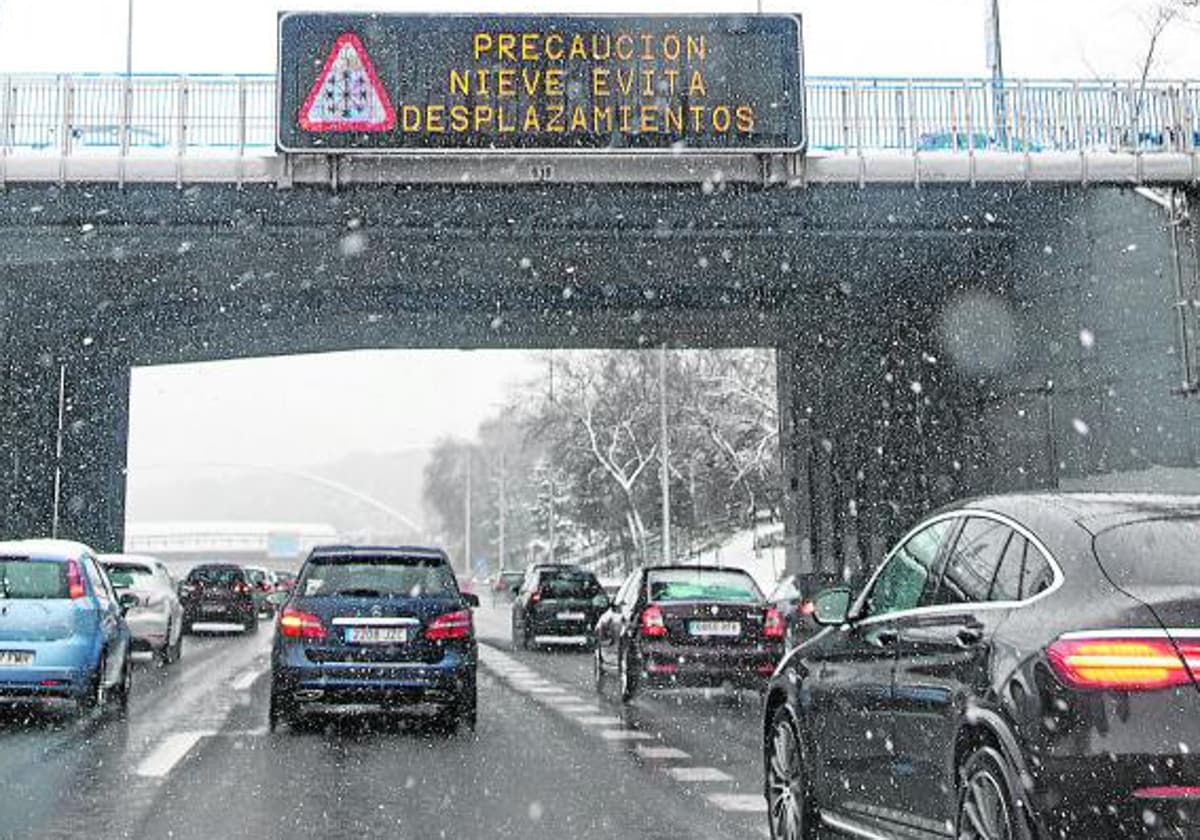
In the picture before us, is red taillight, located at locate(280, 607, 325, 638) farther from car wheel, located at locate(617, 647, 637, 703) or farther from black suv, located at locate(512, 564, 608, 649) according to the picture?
black suv, located at locate(512, 564, 608, 649)

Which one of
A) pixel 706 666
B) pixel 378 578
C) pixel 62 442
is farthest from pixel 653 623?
pixel 62 442

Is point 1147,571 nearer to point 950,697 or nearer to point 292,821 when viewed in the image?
point 950,697

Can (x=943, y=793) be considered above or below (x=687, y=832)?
above

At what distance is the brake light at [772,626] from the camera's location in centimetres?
1555

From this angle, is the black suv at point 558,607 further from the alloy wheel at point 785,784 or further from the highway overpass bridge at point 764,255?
the alloy wheel at point 785,784

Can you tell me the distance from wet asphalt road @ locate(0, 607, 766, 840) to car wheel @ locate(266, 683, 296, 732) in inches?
4.1

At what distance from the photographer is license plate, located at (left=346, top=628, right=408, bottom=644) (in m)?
12.3

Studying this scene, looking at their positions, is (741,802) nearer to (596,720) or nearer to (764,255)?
(596,720)

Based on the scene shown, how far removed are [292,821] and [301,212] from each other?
720 inches

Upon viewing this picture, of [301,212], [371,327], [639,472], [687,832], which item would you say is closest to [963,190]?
[301,212]

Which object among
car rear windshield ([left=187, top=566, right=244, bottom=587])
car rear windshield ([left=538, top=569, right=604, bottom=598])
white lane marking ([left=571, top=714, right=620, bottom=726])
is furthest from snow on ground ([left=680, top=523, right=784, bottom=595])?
white lane marking ([left=571, top=714, right=620, bottom=726])

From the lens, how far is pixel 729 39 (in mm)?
23594

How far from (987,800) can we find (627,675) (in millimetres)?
11140

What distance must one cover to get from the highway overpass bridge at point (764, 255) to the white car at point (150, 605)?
5689mm
